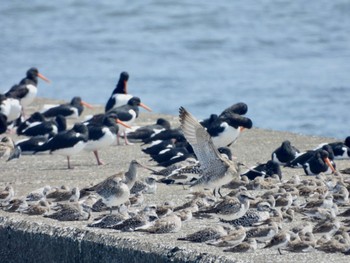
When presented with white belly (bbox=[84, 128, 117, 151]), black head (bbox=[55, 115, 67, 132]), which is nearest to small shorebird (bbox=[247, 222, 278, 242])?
white belly (bbox=[84, 128, 117, 151])

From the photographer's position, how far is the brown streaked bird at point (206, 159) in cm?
1059

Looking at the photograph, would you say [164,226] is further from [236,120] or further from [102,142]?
[236,120]

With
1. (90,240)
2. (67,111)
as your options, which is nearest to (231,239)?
(90,240)

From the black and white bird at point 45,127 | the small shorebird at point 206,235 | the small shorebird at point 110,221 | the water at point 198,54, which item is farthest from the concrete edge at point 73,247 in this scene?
the water at point 198,54

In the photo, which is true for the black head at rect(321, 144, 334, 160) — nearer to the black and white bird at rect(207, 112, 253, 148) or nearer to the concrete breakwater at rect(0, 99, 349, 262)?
the concrete breakwater at rect(0, 99, 349, 262)

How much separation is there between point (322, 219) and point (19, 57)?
29.7 m

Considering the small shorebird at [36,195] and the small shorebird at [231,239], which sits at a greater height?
the small shorebird at [231,239]

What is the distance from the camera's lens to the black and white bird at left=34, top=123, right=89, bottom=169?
13.6 m

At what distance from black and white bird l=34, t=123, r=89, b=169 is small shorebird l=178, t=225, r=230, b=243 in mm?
5004

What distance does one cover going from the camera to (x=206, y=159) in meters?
10.9

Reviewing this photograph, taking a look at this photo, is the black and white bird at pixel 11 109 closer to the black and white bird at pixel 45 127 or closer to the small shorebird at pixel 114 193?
the black and white bird at pixel 45 127

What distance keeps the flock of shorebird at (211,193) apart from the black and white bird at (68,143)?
14 mm

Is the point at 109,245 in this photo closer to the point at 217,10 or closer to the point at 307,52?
the point at 307,52

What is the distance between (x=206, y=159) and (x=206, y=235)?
248 cm
